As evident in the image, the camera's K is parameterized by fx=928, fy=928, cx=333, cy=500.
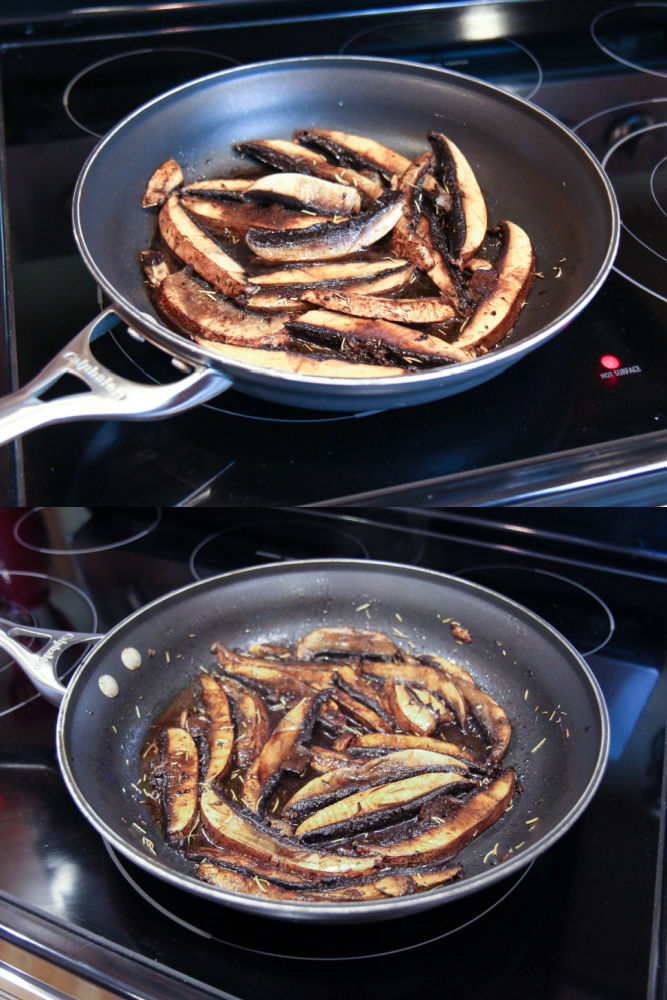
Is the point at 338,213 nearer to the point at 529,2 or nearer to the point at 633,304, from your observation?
the point at 633,304

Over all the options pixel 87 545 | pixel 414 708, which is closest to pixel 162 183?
pixel 87 545

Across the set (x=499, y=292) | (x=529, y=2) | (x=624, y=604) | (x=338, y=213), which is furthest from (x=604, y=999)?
(x=529, y=2)

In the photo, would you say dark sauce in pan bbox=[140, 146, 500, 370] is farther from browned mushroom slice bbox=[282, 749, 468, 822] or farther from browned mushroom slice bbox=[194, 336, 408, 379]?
browned mushroom slice bbox=[282, 749, 468, 822]

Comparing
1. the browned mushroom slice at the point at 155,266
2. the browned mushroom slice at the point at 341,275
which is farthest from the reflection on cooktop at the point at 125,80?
the browned mushroom slice at the point at 341,275

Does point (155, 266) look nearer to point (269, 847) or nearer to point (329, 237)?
point (329, 237)

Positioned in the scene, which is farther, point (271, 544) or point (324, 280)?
point (271, 544)

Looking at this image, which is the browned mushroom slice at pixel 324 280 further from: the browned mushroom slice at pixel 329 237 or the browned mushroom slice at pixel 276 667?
the browned mushroom slice at pixel 276 667
